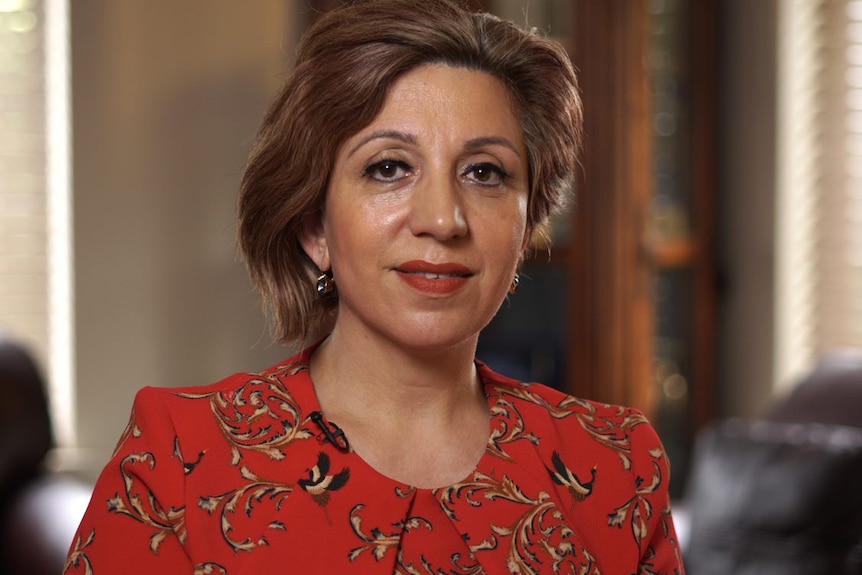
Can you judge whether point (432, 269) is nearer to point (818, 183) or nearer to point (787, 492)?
point (787, 492)

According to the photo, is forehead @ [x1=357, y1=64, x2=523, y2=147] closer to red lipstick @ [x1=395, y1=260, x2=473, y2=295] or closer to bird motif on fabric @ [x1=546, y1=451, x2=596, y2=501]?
red lipstick @ [x1=395, y1=260, x2=473, y2=295]

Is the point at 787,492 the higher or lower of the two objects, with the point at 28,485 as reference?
higher

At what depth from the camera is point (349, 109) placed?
1.39 metres

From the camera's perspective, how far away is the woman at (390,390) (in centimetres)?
132

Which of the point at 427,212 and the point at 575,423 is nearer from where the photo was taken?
the point at 427,212

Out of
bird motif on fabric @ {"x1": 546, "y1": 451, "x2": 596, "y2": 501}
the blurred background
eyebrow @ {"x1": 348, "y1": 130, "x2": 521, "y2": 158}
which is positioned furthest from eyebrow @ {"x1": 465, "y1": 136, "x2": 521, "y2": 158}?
the blurred background

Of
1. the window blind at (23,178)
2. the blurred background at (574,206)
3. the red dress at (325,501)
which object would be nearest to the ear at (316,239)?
the red dress at (325,501)

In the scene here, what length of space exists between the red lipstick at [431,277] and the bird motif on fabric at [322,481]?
233 mm

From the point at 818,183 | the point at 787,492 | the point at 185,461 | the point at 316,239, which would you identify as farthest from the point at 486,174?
the point at 818,183

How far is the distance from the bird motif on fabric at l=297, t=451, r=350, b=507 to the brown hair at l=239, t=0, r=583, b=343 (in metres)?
0.26

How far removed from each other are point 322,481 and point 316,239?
333 millimetres

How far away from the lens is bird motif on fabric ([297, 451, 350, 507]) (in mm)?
1355

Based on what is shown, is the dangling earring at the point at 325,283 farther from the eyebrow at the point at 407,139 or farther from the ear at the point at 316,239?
the eyebrow at the point at 407,139

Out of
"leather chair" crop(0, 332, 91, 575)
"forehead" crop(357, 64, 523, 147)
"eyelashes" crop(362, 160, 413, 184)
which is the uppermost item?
"forehead" crop(357, 64, 523, 147)
